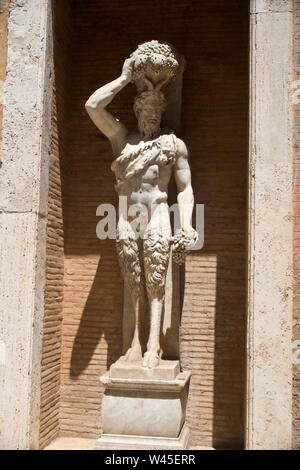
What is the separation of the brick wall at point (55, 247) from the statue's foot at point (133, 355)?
0.75 meters

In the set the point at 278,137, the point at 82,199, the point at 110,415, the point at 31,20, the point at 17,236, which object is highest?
the point at 31,20

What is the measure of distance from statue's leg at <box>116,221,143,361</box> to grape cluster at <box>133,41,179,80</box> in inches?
52.2

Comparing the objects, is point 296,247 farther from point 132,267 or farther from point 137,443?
point 137,443

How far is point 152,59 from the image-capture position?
15.2ft

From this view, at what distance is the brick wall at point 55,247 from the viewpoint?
4.89 meters

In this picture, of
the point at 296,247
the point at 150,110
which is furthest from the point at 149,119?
the point at 296,247

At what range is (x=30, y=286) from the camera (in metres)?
4.56

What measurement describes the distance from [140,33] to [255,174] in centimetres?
220

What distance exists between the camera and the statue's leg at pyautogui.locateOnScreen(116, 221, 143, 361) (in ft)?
15.4

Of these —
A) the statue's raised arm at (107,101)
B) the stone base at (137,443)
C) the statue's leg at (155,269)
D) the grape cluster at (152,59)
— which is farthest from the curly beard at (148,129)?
the stone base at (137,443)

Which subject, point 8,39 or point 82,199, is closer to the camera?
point 8,39

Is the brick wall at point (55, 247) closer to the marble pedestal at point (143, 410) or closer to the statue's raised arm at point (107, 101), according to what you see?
the statue's raised arm at point (107, 101)

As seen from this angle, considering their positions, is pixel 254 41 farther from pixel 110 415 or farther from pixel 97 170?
pixel 110 415

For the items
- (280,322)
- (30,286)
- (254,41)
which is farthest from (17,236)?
(254,41)
